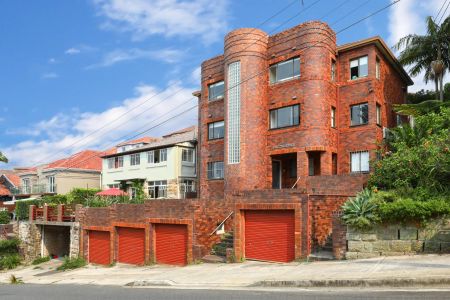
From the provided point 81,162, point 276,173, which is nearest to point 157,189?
point 276,173

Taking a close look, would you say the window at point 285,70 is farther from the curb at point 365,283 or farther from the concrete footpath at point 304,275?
the curb at point 365,283

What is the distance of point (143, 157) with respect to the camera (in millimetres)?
41625

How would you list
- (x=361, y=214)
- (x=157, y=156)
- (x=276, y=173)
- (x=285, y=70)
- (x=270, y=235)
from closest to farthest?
(x=361, y=214) < (x=270, y=235) < (x=285, y=70) < (x=276, y=173) < (x=157, y=156)

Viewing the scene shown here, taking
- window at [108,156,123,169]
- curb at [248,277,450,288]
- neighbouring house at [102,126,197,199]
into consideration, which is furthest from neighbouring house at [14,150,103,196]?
curb at [248,277,450,288]

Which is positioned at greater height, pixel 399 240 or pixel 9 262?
pixel 399 240

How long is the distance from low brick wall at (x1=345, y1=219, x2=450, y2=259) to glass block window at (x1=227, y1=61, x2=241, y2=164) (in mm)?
12767

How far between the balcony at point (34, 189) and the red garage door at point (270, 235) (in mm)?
40981

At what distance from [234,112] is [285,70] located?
3.95 m

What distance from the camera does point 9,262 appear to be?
29641 millimetres

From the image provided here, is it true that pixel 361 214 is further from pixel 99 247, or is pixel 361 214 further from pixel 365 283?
pixel 99 247

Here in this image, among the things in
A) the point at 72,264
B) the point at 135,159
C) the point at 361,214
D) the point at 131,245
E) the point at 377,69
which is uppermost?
the point at 377,69

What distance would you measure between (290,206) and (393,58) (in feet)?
51.9

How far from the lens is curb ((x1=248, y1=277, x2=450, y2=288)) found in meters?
10.4

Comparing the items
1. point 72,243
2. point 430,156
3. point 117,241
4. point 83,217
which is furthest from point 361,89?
point 72,243
